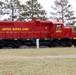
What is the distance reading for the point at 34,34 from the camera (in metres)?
36.8

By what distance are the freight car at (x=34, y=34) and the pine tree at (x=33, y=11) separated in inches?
938

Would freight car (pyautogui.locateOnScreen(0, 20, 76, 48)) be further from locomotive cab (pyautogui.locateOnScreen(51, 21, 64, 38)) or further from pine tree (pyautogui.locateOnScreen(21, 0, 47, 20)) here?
pine tree (pyautogui.locateOnScreen(21, 0, 47, 20))

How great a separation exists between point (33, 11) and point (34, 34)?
25.6m

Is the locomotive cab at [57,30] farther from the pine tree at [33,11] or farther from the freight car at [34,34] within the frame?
the pine tree at [33,11]

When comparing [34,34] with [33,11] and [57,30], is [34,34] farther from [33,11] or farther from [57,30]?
[33,11]

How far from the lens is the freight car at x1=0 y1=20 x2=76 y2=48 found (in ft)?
117

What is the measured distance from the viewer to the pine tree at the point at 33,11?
6116 centimetres

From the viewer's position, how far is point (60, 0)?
71.4 m

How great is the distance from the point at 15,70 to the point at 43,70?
121 cm

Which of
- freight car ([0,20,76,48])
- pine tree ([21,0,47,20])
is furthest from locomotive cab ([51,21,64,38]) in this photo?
pine tree ([21,0,47,20])

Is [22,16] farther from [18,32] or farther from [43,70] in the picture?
[43,70]

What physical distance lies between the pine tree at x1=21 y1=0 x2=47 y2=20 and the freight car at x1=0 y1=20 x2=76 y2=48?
23.8 metres

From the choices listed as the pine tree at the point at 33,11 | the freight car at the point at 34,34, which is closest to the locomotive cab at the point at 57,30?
the freight car at the point at 34,34

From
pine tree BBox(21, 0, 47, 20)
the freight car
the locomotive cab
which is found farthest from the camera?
pine tree BBox(21, 0, 47, 20)
